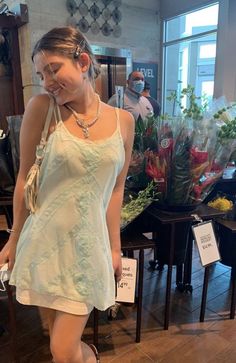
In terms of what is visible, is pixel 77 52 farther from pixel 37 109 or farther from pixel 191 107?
pixel 191 107

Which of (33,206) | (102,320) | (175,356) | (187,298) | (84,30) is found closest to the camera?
(33,206)

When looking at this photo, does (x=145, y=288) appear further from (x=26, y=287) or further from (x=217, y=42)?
(x=217, y=42)

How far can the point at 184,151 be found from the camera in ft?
5.16

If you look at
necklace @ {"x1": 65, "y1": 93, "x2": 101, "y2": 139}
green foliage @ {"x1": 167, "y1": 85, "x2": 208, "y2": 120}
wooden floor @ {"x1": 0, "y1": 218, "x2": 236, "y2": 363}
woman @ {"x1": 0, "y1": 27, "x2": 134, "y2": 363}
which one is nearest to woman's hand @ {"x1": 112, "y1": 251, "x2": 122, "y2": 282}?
woman @ {"x1": 0, "y1": 27, "x2": 134, "y2": 363}

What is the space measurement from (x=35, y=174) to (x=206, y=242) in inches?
42.9

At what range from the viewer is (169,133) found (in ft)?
5.24

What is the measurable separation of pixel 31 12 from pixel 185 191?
138 inches

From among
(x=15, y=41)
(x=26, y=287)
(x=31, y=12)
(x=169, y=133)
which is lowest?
(x=26, y=287)

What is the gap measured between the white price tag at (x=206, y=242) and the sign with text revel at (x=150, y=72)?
4019 mm

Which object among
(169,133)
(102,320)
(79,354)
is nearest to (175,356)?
(102,320)

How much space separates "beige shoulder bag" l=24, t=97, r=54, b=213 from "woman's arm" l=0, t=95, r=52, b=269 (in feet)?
0.05

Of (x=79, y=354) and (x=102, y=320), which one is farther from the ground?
(x=79, y=354)

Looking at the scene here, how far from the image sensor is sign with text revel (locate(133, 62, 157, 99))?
515cm

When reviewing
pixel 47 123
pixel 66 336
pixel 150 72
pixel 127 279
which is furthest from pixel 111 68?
pixel 66 336
